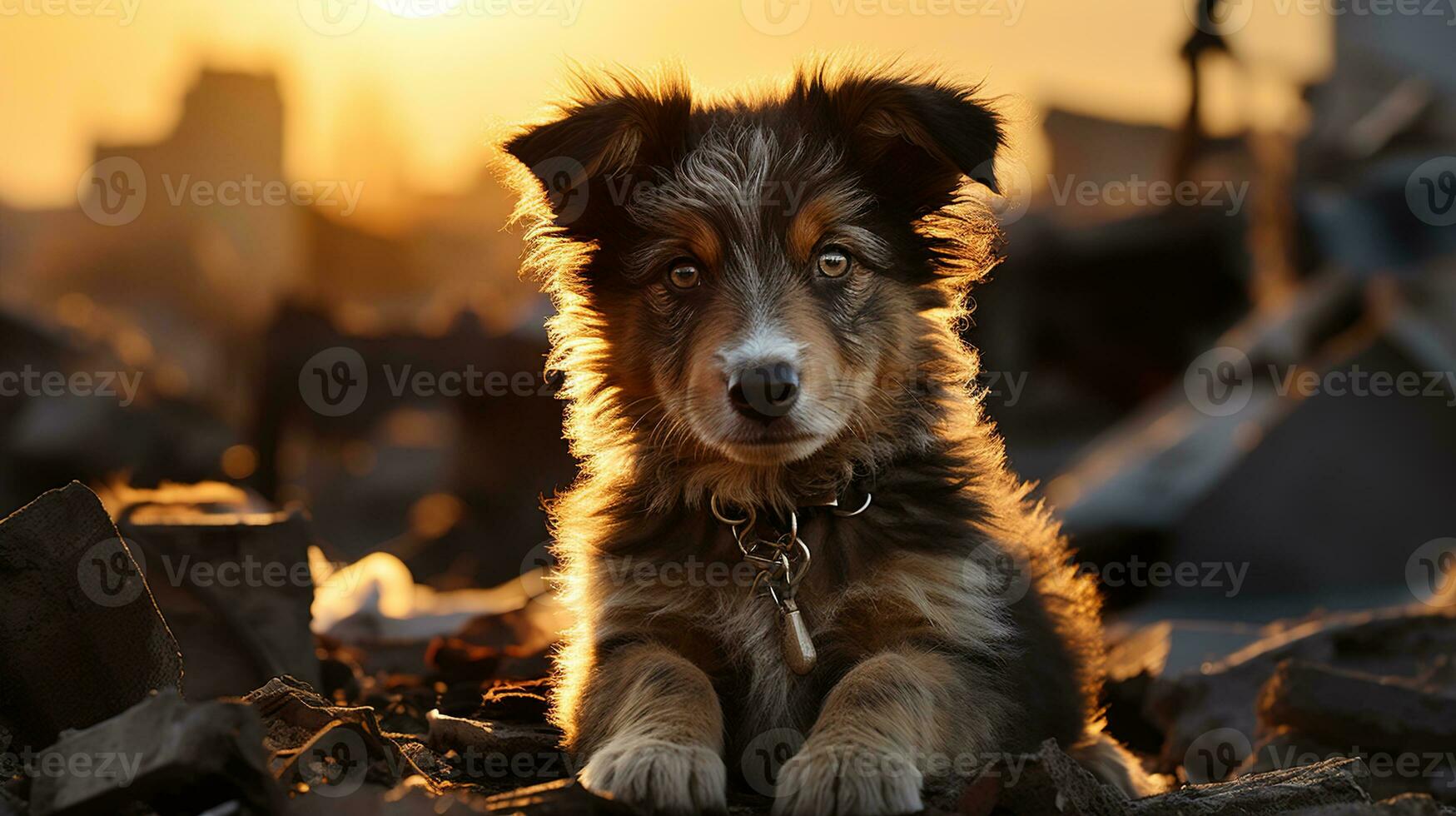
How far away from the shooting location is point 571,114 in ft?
14.4

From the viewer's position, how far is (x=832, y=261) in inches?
172

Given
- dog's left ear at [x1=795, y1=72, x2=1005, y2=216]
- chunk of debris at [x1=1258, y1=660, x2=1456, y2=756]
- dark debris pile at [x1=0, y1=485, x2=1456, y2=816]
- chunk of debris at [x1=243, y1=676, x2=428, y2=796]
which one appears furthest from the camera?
chunk of debris at [x1=1258, y1=660, x2=1456, y2=756]

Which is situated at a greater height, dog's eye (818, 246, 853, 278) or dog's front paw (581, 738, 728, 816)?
dog's eye (818, 246, 853, 278)

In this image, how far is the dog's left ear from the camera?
4.14 meters

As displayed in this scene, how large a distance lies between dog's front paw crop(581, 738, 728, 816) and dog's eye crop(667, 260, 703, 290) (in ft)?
5.54

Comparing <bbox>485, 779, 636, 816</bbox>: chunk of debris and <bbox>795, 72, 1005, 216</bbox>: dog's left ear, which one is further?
<bbox>795, 72, 1005, 216</bbox>: dog's left ear

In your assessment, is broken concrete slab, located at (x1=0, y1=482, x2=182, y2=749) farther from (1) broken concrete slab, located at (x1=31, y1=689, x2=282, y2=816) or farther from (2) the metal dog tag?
(2) the metal dog tag

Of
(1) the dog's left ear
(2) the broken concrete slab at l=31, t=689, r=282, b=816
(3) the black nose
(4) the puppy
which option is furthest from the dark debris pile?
(1) the dog's left ear

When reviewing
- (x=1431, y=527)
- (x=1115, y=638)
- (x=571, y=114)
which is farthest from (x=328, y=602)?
(x=1431, y=527)

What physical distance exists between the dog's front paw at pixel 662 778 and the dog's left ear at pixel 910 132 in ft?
6.76

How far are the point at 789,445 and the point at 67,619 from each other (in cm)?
214

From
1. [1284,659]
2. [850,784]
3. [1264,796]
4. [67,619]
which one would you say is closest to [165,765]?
[67,619]

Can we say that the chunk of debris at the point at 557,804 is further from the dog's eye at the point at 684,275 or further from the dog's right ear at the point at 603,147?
the dog's right ear at the point at 603,147

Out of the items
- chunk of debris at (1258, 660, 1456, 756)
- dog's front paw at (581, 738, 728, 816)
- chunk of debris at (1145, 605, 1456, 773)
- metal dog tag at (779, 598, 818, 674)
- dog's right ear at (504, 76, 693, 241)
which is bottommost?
chunk of debris at (1145, 605, 1456, 773)
